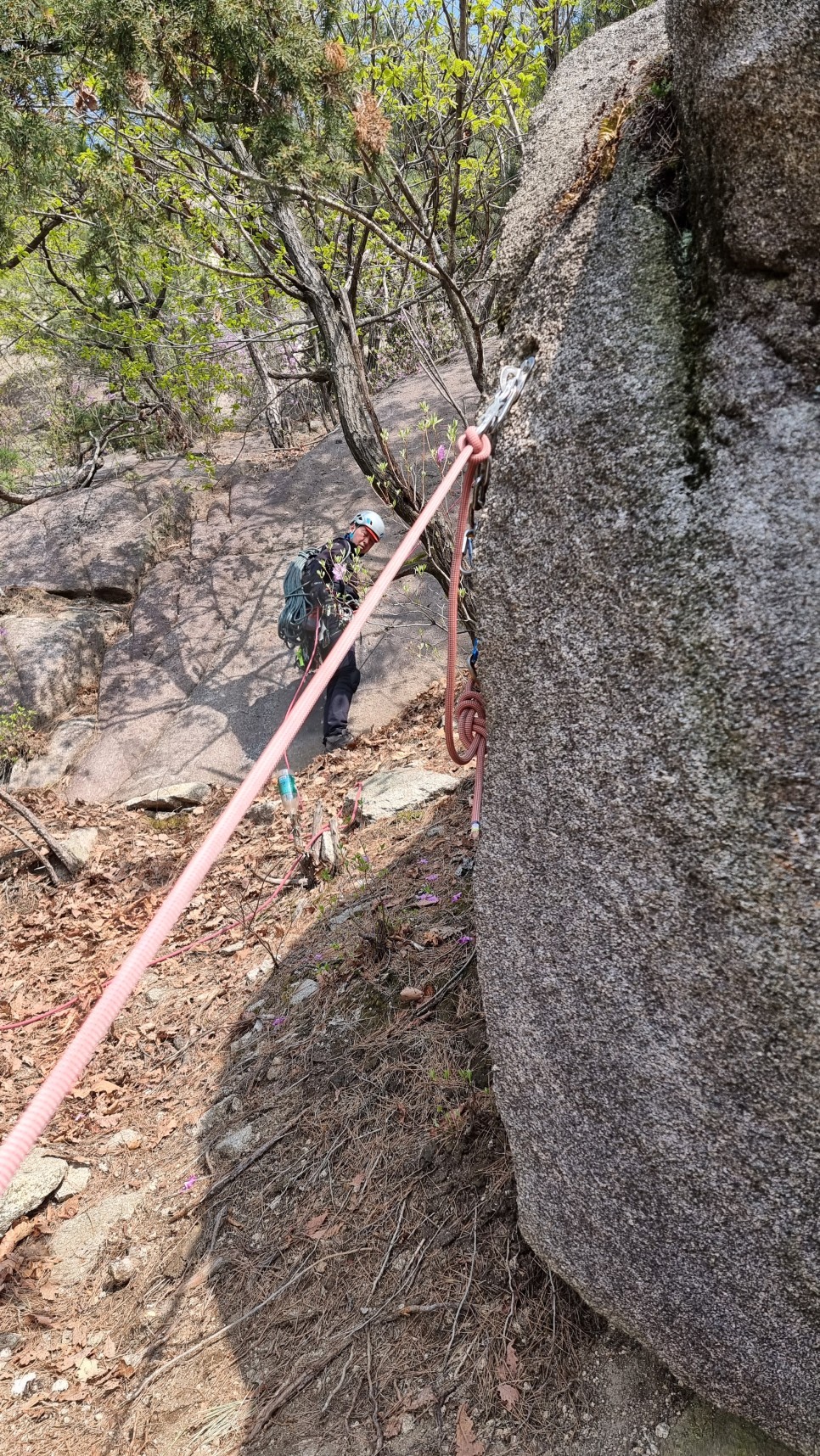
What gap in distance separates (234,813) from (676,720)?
0.80m

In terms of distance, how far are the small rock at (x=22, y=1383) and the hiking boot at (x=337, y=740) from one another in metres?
4.92

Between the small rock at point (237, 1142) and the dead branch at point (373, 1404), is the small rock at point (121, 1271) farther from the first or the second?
the dead branch at point (373, 1404)

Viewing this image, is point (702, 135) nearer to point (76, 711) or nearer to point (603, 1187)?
point (603, 1187)

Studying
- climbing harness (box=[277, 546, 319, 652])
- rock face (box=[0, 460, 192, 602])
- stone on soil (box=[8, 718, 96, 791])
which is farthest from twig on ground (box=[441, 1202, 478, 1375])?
rock face (box=[0, 460, 192, 602])

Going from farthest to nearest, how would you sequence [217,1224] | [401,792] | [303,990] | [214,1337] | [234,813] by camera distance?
[401,792]
[303,990]
[217,1224]
[214,1337]
[234,813]

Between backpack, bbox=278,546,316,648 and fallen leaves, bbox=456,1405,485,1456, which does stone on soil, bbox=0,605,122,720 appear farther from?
fallen leaves, bbox=456,1405,485,1456

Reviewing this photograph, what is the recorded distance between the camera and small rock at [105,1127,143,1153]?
388 centimetres

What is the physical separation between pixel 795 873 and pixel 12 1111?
441 cm

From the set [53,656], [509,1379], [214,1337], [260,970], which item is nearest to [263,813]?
[260,970]

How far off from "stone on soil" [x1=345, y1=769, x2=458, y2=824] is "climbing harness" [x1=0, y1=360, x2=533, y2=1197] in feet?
10.7

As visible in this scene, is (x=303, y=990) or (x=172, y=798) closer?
(x=303, y=990)

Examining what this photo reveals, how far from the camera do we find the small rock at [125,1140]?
12.7 ft

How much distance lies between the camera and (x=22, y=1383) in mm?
2891

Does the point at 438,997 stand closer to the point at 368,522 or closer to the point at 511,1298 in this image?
the point at 511,1298
